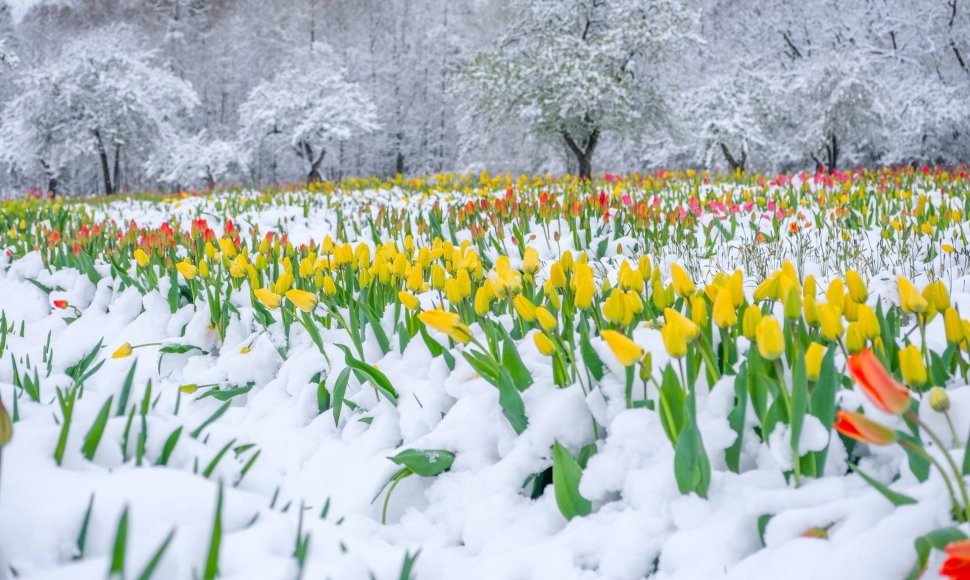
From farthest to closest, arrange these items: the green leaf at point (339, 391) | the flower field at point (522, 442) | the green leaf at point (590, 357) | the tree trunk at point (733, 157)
Result: 1. the tree trunk at point (733, 157)
2. the green leaf at point (339, 391)
3. the green leaf at point (590, 357)
4. the flower field at point (522, 442)

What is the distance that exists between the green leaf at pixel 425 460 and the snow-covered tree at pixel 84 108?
74.0 feet

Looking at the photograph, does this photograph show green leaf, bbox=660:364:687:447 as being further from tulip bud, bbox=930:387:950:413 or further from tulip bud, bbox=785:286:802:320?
tulip bud, bbox=930:387:950:413

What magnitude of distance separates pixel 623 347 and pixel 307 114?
71.9 feet

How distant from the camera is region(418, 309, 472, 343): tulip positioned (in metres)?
1.55

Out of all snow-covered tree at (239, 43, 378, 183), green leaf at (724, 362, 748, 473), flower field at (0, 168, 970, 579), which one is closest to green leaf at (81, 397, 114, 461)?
flower field at (0, 168, 970, 579)

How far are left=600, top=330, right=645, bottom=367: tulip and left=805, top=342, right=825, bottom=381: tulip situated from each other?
0.33 metres

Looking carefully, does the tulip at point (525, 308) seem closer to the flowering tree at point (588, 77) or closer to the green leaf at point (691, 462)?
the green leaf at point (691, 462)

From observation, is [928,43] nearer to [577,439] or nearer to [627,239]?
[627,239]

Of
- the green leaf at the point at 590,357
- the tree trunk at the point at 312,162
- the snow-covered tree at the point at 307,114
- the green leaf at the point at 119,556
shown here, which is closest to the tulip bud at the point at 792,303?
the green leaf at the point at 590,357

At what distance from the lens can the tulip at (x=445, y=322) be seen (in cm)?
155

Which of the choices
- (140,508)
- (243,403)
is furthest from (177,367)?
(140,508)

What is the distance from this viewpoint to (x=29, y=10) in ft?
125

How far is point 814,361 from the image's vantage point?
128cm

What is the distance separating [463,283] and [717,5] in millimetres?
32809
